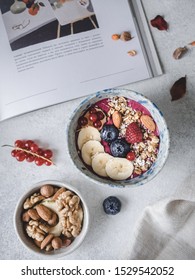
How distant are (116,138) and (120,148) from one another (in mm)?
24

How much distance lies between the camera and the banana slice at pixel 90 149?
3.10ft

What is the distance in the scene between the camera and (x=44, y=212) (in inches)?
36.6

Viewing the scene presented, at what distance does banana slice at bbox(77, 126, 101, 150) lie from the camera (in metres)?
0.95

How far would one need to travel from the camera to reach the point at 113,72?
1.00 meters

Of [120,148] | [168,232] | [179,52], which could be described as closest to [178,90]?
[179,52]

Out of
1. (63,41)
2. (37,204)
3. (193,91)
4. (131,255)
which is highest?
(63,41)

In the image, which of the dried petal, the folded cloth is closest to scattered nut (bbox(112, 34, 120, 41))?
the dried petal

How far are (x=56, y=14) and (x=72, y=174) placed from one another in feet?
1.11

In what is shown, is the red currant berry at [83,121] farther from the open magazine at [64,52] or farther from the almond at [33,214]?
the almond at [33,214]

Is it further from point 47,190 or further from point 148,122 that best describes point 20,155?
point 148,122

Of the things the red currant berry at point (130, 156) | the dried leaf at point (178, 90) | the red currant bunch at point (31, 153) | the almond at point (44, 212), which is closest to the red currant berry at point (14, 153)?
the red currant bunch at point (31, 153)
